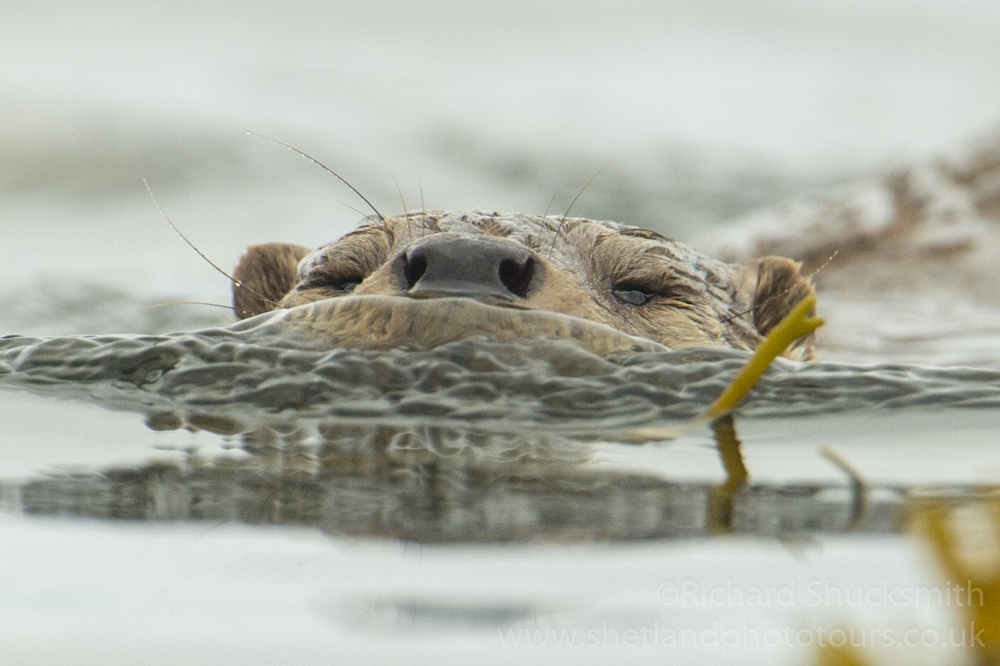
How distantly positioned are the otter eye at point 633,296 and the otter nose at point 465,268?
80 centimetres

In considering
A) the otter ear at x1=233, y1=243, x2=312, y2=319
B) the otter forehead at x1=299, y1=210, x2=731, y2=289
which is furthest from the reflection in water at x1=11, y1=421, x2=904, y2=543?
the otter ear at x1=233, y1=243, x2=312, y2=319

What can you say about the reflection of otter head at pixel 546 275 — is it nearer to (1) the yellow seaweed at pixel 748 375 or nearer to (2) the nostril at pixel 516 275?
(2) the nostril at pixel 516 275

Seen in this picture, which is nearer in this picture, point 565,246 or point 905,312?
point 565,246

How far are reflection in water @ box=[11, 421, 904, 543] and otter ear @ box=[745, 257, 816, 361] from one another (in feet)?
7.32

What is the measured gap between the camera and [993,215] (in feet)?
24.5

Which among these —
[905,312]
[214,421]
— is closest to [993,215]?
[905,312]

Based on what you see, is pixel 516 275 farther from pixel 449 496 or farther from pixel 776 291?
pixel 776 291

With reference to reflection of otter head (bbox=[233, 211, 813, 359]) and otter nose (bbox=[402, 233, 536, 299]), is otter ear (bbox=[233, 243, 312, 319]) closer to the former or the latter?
reflection of otter head (bbox=[233, 211, 813, 359])

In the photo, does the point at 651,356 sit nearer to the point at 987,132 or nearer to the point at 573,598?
the point at 573,598

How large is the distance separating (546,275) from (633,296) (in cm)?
75

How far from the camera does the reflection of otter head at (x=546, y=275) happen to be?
2645 millimetres

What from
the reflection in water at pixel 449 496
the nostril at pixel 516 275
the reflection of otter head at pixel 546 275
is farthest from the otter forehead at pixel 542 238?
the reflection in water at pixel 449 496

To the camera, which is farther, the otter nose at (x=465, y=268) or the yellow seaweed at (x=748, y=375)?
the otter nose at (x=465, y=268)

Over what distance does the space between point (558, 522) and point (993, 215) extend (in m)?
6.70
